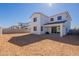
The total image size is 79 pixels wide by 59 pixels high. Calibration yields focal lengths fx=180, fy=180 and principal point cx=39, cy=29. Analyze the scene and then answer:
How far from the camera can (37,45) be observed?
3777 mm

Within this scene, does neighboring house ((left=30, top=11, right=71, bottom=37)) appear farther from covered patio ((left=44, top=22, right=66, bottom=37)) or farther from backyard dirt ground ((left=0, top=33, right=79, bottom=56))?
backyard dirt ground ((left=0, top=33, right=79, bottom=56))

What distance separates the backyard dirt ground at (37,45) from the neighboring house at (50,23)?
131 millimetres

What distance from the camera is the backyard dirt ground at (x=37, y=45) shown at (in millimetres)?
3707

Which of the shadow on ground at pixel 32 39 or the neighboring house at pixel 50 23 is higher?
the neighboring house at pixel 50 23

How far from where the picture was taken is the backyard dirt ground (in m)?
3.71

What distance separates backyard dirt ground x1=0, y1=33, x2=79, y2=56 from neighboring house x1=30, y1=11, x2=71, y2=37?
13cm

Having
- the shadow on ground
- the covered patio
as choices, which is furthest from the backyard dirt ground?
the covered patio

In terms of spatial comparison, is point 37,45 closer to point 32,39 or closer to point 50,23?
point 32,39

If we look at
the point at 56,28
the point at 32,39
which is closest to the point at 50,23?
the point at 56,28

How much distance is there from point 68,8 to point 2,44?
5.15 ft

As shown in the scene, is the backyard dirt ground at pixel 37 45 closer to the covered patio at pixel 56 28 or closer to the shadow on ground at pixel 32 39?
the shadow on ground at pixel 32 39

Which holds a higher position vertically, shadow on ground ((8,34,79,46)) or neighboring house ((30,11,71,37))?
neighboring house ((30,11,71,37))

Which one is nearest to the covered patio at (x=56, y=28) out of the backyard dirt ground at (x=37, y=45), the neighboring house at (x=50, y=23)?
the neighboring house at (x=50, y=23)

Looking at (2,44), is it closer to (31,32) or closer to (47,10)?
(31,32)
